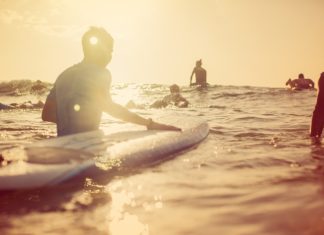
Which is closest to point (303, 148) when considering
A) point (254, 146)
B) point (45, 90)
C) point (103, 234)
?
point (254, 146)

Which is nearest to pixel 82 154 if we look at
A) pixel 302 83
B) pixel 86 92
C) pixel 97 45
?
pixel 86 92

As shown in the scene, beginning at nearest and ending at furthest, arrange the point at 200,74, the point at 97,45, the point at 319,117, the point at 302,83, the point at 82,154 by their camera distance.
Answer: the point at 82,154 → the point at 97,45 → the point at 319,117 → the point at 302,83 → the point at 200,74

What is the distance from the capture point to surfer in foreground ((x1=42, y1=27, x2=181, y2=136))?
4.59 metres

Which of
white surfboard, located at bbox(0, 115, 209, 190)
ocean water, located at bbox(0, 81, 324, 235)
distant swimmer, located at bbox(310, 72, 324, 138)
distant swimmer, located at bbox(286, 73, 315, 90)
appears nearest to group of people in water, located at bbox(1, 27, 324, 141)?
white surfboard, located at bbox(0, 115, 209, 190)

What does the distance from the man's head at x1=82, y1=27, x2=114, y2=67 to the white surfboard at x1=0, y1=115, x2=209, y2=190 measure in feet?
3.08

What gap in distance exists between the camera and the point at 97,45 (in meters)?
4.71

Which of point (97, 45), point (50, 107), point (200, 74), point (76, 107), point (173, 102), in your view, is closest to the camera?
point (76, 107)

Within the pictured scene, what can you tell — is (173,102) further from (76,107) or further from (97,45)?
(76,107)

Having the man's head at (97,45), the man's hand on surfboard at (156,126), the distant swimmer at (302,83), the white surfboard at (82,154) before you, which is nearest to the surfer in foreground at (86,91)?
the man's head at (97,45)

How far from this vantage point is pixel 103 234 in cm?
233

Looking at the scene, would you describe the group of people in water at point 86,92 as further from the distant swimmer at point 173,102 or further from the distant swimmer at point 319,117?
the distant swimmer at point 173,102

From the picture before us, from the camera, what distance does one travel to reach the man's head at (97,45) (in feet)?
15.3

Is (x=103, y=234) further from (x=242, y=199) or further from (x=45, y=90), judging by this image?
(x=45, y=90)

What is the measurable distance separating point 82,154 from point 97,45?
1.45m
